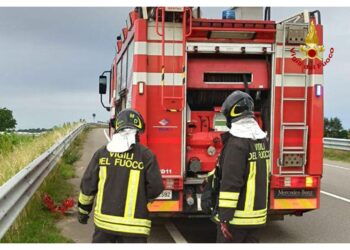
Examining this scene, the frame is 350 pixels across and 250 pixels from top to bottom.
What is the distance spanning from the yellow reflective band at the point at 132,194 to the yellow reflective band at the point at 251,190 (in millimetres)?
1016

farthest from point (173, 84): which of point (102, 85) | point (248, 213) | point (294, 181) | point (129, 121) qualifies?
point (102, 85)

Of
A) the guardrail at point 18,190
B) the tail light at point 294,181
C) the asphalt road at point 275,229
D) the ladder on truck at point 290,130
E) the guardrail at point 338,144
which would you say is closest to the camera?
the guardrail at point 18,190

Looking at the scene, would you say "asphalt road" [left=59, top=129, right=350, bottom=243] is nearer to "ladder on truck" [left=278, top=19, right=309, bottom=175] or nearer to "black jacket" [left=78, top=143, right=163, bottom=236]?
"ladder on truck" [left=278, top=19, right=309, bottom=175]

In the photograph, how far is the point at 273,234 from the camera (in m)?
7.88

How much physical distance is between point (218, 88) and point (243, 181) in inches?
114

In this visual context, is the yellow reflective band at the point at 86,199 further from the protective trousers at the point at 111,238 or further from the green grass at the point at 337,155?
the green grass at the point at 337,155

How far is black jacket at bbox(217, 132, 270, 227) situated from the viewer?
474 centimetres

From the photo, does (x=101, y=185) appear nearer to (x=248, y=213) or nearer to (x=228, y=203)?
(x=228, y=203)

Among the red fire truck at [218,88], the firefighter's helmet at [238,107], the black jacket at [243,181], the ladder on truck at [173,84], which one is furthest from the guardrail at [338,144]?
the firefighter's helmet at [238,107]

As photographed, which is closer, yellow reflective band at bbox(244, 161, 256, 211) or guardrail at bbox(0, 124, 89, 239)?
yellow reflective band at bbox(244, 161, 256, 211)

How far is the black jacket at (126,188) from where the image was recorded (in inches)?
179

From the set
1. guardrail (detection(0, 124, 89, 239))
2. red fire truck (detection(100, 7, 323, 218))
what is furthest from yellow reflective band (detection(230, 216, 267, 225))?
guardrail (detection(0, 124, 89, 239))

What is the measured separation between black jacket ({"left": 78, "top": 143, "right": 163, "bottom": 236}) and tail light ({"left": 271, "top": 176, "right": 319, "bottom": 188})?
3.00m

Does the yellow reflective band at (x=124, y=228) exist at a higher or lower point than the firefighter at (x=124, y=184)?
lower
